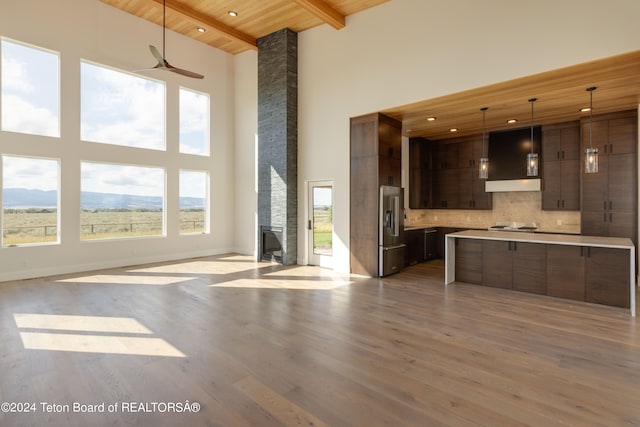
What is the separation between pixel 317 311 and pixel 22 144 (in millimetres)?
6166

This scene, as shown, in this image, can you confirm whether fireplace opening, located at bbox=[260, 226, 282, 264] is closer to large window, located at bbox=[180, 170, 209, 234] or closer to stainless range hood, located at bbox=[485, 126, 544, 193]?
large window, located at bbox=[180, 170, 209, 234]

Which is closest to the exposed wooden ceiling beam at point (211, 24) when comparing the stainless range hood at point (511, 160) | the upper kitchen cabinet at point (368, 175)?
the upper kitchen cabinet at point (368, 175)

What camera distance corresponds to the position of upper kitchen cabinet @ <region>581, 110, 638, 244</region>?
6086 millimetres

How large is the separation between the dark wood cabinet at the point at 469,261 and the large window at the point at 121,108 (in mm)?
6972

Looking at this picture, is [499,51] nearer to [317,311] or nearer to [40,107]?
[317,311]

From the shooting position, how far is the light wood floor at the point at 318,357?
2.23m

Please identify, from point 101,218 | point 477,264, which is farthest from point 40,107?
point 477,264

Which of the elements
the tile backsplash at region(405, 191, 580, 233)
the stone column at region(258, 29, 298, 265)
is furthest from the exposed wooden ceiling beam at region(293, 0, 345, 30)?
the tile backsplash at region(405, 191, 580, 233)

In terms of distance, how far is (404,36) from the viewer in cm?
575

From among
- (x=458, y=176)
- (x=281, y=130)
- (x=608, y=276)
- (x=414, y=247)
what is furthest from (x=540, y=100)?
(x=281, y=130)

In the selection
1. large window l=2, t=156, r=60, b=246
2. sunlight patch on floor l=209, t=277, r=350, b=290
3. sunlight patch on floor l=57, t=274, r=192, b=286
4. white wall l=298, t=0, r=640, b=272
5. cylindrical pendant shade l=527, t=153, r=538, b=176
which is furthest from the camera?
large window l=2, t=156, r=60, b=246

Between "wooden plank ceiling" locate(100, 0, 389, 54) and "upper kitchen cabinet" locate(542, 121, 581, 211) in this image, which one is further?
"upper kitchen cabinet" locate(542, 121, 581, 211)

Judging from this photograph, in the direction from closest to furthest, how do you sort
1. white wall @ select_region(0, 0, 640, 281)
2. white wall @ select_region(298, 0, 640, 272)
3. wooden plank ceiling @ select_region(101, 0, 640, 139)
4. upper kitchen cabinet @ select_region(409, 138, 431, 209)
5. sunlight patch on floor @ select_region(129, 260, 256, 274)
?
white wall @ select_region(298, 0, 640, 272), white wall @ select_region(0, 0, 640, 281), wooden plank ceiling @ select_region(101, 0, 640, 139), sunlight patch on floor @ select_region(129, 260, 256, 274), upper kitchen cabinet @ select_region(409, 138, 431, 209)

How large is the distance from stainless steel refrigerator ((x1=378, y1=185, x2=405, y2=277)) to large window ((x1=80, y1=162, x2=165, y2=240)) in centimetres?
530
